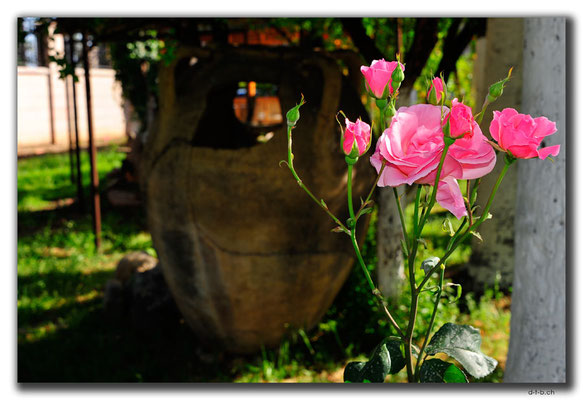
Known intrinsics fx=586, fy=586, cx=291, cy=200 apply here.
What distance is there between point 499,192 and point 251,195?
A: 1769 mm

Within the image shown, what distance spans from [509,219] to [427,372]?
3.07 metres

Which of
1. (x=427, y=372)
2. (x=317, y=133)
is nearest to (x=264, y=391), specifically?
(x=317, y=133)

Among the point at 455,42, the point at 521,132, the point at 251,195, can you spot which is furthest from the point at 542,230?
the point at 521,132

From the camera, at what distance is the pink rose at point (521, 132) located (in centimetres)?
66

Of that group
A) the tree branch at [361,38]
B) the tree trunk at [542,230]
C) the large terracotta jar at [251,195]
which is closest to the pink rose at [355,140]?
the tree trunk at [542,230]

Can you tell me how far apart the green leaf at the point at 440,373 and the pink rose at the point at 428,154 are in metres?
0.22

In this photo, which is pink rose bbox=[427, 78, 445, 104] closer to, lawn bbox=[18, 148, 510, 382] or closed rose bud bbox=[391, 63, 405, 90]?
closed rose bud bbox=[391, 63, 405, 90]

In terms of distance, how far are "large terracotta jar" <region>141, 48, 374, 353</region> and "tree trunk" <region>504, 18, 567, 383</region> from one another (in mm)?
759

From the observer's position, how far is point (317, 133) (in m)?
2.51

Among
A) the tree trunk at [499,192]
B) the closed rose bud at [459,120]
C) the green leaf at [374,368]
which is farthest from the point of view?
the tree trunk at [499,192]

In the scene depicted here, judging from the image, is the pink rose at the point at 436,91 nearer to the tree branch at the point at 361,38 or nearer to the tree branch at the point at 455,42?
the tree branch at the point at 361,38

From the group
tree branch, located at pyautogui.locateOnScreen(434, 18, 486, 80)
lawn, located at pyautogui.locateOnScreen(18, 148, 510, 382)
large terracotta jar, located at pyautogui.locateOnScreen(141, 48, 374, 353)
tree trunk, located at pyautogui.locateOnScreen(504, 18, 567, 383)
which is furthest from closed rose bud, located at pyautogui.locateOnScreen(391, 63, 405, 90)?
tree branch, located at pyautogui.locateOnScreen(434, 18, 486, 80)

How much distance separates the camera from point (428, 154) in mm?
689

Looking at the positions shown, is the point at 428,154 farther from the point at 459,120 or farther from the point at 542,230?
the point at 542,230
